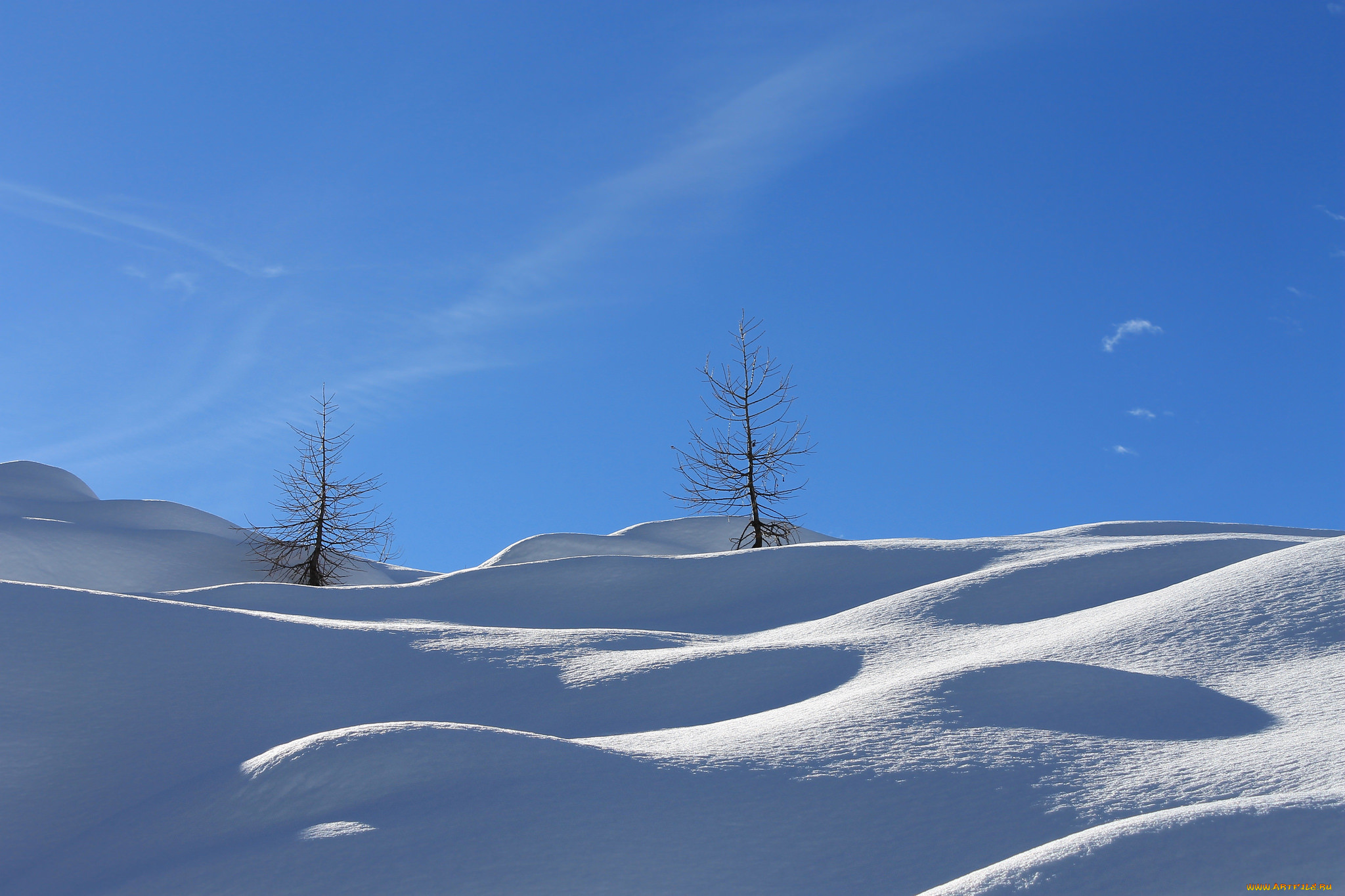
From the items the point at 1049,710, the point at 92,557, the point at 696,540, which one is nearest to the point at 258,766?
the point at 1049,710

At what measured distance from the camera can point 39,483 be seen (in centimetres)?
2103

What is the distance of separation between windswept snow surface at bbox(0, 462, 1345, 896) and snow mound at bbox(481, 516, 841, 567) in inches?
426

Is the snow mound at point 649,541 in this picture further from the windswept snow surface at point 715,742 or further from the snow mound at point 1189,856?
the snow mound at point 1189,856

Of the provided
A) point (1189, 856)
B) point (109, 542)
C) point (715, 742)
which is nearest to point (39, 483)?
point (109, 542)

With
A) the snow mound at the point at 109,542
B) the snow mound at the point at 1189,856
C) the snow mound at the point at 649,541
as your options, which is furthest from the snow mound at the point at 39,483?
the snow mound at the point at 1189,856

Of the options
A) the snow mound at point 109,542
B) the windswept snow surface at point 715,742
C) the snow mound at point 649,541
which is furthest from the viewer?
the snow mound at point 649,541

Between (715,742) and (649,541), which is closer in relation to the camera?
(715,742)

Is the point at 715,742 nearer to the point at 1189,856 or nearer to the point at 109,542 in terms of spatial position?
the point at 1189,856

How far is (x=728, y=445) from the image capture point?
19.0 m

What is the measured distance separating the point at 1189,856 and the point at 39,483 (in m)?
25.0

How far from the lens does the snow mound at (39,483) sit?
20172 mm

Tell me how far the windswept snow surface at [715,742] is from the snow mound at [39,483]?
15920 millimetres

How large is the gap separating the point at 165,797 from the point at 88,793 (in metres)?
0.57

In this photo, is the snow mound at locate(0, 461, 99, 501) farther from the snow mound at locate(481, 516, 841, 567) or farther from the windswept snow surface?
the windswept snow surface
